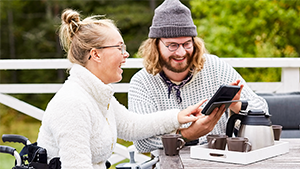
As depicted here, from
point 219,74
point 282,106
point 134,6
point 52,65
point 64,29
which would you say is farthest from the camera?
Answer: point 134,6

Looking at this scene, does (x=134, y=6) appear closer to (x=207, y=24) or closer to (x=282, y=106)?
(x=207, y=24)

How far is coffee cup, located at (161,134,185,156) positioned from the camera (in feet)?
5.49

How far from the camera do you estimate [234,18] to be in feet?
22.3

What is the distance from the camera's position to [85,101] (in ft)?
5.02

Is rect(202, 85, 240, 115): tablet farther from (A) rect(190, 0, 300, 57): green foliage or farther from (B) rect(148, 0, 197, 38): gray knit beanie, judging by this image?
(A) rect(190, 0, 300, 57): green foliage

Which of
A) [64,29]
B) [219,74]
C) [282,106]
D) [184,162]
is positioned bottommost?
[184,162]

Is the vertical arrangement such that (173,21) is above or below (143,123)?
above

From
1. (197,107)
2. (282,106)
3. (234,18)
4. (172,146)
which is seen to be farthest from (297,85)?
(234,18)

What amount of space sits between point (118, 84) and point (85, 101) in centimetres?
153

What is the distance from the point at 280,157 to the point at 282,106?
109 cm

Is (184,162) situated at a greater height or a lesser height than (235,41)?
lesser

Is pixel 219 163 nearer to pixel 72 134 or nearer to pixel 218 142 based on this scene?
pixel 218 142

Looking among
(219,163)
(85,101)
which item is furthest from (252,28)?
(85,101)

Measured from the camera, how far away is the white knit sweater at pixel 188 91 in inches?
85.0
